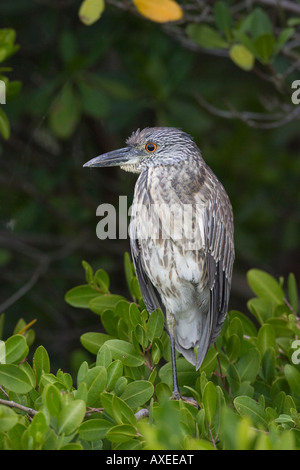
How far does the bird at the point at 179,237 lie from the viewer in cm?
309

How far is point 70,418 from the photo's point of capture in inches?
80.7

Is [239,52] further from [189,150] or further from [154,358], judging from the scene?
[154,358]

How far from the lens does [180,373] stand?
319 centimetres

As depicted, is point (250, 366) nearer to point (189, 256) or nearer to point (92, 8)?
point (189, 256)

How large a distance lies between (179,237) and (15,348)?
0.97 metres

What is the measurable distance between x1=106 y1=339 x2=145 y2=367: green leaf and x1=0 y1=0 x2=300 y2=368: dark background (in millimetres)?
1518

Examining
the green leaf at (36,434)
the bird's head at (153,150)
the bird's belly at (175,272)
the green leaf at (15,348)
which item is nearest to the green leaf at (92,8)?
the bird's head at (153,150)

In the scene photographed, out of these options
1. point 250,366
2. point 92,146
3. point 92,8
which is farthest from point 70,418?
point 92,146

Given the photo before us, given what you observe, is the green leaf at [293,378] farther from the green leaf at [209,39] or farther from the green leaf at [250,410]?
the green leaf at [209,39]

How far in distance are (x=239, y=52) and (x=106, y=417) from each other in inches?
84.9

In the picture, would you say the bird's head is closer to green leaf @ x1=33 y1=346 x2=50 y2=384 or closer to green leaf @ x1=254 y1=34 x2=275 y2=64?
green leaf @ x1=254 y1=34 x2=275 y2=64

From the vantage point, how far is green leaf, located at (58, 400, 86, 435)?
2047 mm

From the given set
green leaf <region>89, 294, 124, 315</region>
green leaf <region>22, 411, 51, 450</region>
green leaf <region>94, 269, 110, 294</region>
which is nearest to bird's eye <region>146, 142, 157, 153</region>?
green leaf <region>94, 269, 110, 294</region>

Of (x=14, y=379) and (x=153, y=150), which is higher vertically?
(x=153, y=150)
